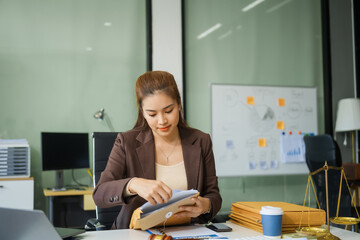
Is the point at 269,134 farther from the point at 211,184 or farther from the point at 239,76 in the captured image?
the point at 211,184

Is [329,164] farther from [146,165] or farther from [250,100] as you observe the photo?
[146,165]

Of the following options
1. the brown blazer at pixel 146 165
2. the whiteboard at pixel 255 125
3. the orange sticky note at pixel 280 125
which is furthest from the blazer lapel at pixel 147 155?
the orange sticky note at pixel 280 125

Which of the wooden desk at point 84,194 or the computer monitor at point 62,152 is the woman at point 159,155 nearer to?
the wooden desk at point 84,194

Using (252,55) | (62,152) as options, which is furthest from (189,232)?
(252,55)

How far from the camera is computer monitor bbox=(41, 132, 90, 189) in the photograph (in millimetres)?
3252

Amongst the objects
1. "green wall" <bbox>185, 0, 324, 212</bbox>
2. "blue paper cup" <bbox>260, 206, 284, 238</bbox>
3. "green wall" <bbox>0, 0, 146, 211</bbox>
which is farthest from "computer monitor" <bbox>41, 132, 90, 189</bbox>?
"blue paper cup" <bbox>260, 206, 284, 238</bbox>

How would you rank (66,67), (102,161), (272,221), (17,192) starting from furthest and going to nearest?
(66,67), (17,192), (102,161), (272,221)

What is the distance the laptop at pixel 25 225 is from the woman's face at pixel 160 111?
0.78m

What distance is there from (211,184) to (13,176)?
6.59ft

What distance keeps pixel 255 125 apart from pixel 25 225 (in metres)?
3.29

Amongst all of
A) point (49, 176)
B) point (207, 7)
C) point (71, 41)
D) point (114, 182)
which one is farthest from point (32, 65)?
point (114, 182)

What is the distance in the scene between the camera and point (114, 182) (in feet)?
4.89

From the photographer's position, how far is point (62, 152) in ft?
10.9

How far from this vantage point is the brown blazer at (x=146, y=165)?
1.63 m
